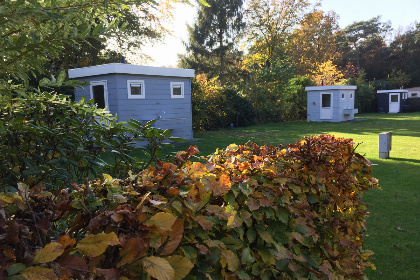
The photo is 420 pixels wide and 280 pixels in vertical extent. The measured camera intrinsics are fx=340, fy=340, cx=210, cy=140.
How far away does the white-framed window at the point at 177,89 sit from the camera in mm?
13794

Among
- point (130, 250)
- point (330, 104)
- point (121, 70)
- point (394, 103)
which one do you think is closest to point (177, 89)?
point (121, 70)

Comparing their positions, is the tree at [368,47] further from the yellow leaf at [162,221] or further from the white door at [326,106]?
the yellow leaf at [162,221]

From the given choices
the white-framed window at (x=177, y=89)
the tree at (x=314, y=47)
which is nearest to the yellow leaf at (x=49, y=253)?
the white-framed window at (x=177, y=89)

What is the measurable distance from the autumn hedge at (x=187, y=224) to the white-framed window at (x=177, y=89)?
1138 cm

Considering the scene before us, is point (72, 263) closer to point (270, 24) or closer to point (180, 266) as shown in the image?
point (180, 266)

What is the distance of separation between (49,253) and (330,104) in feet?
81.9

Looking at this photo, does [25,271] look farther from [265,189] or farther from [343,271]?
[343,271]

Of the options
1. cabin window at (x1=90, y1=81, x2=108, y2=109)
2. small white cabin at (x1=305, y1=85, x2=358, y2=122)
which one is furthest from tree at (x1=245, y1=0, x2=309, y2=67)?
cabin window at (x1=90, y1=81, x2=108, y2=109)

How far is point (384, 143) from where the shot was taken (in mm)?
9078

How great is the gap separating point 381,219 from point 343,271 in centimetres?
284

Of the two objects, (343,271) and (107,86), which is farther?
(107,86)

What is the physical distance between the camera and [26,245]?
0.84m

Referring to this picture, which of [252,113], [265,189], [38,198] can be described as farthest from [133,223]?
[252,113]

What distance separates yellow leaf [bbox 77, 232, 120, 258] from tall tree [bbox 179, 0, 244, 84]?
32951mm
